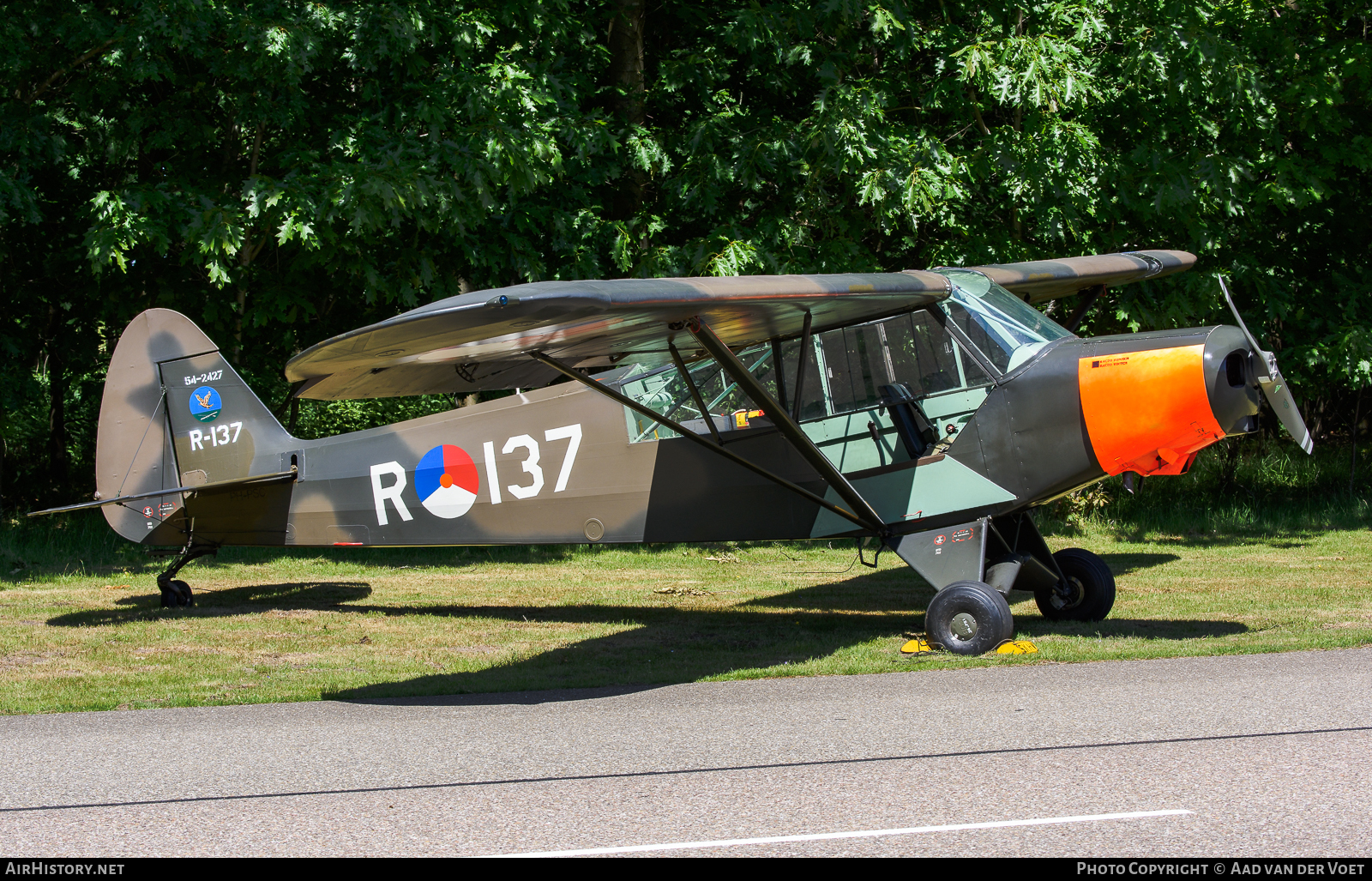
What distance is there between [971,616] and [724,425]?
2434mm

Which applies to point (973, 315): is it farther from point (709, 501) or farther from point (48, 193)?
point (48, 193)

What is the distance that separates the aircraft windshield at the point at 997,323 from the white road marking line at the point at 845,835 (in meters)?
4.38

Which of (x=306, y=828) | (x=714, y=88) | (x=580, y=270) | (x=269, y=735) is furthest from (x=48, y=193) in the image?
(x=306, y=828)

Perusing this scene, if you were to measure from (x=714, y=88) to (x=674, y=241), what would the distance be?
7.75ft

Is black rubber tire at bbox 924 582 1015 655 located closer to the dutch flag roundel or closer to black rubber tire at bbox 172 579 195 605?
the dutch flag roundel

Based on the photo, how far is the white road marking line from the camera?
12.6 feet

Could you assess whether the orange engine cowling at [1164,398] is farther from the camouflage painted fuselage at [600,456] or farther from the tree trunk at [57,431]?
the tree trunk at [57,431]

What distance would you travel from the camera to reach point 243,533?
1073cm

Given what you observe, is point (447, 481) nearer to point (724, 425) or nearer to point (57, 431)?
point (724, 425)

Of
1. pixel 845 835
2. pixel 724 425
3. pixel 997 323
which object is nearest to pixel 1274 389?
pixel 997 323

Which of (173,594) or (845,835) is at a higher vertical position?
(173,594)

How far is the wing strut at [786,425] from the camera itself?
7185 millimetres

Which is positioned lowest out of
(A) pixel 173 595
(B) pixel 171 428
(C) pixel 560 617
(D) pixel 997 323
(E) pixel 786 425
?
(C) pixel 560 617

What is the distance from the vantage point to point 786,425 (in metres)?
7.81
